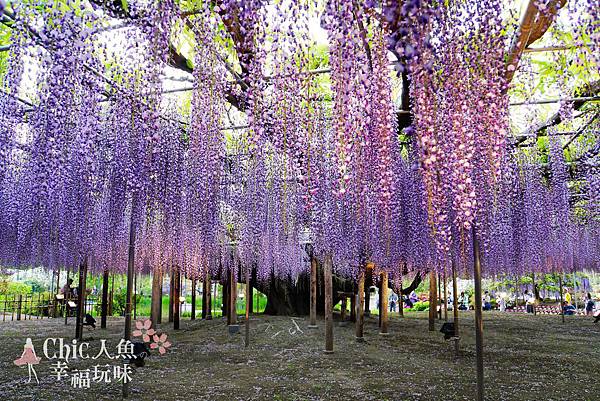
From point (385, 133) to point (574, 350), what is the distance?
6313 millimetres

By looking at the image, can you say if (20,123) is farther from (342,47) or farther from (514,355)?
(514,355)

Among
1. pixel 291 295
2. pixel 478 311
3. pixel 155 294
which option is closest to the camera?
pixel 478 311

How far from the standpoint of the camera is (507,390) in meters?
5.13

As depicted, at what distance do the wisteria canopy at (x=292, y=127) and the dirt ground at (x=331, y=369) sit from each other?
58.0 inches

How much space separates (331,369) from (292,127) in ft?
9.95

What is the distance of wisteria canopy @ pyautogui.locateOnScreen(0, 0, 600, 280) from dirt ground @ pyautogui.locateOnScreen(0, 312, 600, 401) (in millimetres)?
1474

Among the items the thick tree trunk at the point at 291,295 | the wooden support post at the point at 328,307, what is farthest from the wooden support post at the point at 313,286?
the wooden support post at the point at 328,307

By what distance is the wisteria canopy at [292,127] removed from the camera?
3.41m

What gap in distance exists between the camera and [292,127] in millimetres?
5406

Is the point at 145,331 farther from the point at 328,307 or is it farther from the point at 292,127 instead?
the point at 292,127

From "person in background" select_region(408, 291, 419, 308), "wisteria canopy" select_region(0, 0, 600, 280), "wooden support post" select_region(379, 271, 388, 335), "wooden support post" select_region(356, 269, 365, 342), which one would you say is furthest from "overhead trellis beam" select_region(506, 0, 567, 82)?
"person in background" select_region(408, 291, 419, 308)

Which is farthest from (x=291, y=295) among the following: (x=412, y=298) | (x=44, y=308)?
(x=412, y=298)

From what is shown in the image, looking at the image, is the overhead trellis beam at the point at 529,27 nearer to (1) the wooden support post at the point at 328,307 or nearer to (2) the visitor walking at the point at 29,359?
(1) the wooden support post at the point at 328,307

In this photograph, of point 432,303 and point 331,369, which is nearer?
point 331,369
